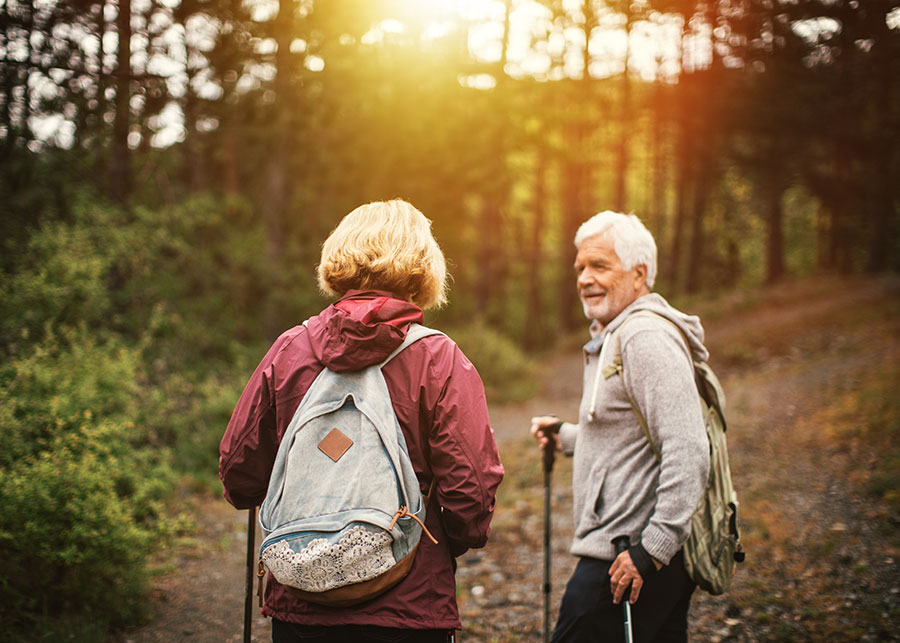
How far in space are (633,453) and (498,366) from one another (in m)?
12.4

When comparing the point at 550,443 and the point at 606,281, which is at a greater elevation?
the point at 606,281

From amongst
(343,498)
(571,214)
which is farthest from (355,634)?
(571,214)

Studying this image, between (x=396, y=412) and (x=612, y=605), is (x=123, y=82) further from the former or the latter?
(x=612, y=605)

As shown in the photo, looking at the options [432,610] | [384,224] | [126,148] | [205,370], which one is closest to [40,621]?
[432,610]

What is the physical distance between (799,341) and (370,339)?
47.0 feet

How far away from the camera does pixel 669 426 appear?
2346 millimetres

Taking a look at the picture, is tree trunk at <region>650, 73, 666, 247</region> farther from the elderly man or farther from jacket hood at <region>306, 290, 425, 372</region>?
jacket hood at <region>306, 290, 425, 372</region>

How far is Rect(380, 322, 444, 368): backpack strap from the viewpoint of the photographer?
Result: 2.03 m

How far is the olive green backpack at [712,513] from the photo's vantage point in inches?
97.6

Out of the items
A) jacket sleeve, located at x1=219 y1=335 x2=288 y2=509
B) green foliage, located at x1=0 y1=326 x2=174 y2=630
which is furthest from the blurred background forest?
jacket sleeve, located at x1=219 y1=335 x2=288 y2=509

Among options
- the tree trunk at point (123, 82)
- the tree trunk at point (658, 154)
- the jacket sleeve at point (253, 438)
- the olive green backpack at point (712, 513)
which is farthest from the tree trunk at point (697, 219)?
the jacket sleeve at point (253, 438)

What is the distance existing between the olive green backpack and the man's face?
176 mm

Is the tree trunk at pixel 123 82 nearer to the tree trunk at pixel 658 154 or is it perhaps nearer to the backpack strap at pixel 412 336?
the backpack strap at pixel 412 336

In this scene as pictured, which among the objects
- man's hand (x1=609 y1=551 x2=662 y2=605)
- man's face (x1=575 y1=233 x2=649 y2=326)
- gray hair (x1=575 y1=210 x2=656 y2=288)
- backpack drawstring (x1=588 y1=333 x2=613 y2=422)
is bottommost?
man's hand (x1=609 y1=551 x2=662 y2=605)
